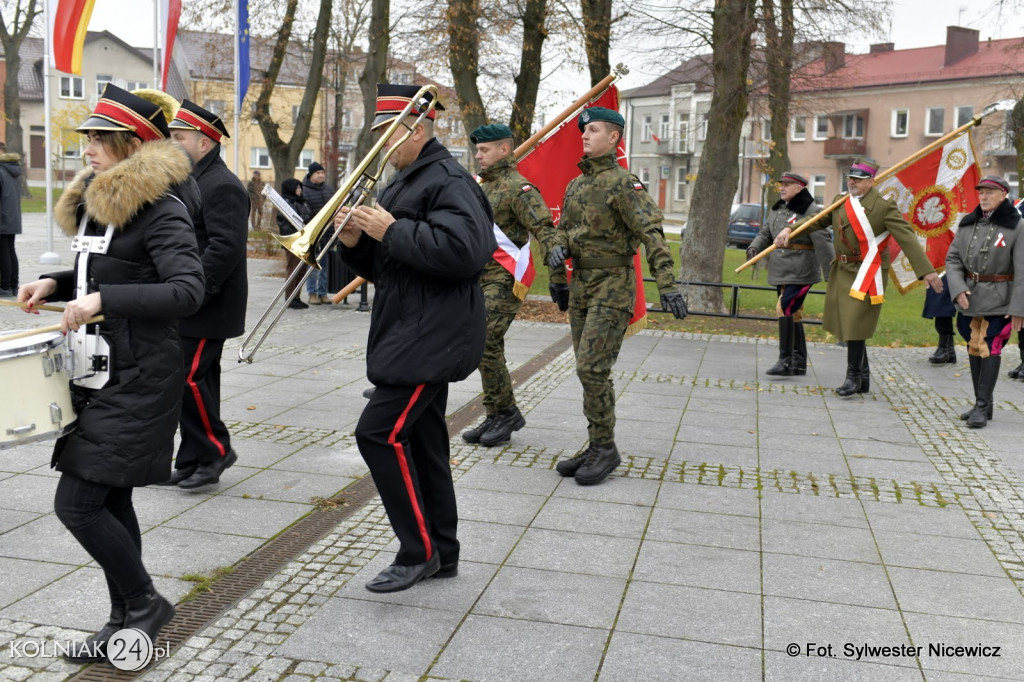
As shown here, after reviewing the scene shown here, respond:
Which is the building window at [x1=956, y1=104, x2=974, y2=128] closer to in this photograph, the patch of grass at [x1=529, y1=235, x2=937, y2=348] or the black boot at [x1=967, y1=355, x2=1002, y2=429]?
the patch of grass at [x1=529, y1=235, x2=937, y2=348]

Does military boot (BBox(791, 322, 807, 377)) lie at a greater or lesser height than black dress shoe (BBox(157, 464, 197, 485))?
greater

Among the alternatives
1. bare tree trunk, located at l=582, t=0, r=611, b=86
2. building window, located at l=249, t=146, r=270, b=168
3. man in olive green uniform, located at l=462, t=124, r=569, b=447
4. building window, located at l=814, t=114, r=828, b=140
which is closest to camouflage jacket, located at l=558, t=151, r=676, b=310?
man in olive green uniform, located at l=462, t=124, r=569, b=447

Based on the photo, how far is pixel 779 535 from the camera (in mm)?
5109

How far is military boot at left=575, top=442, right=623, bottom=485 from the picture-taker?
19.4 feet

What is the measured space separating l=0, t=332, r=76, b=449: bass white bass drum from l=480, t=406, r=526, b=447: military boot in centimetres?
379

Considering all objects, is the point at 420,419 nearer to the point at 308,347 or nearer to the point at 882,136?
the point at 308,347

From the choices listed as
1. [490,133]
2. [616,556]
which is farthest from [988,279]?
[616,556]

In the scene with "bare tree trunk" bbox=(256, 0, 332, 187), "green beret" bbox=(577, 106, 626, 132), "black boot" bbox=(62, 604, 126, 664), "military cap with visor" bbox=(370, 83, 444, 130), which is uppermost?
"bare tree trunk" bbox=(256, 0, 332, 187)

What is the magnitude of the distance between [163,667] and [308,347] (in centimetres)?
746

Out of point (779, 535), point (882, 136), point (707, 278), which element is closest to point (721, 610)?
point (779, 535)

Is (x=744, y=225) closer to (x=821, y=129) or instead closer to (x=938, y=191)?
(x=821, y=129)

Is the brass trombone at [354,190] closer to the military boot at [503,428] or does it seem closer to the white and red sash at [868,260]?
the military boot at [503,428]

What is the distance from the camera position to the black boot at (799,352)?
10.0 metres

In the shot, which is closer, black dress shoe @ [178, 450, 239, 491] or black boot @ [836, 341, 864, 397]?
black dress shoe @ [178, 450, 239, 491]
